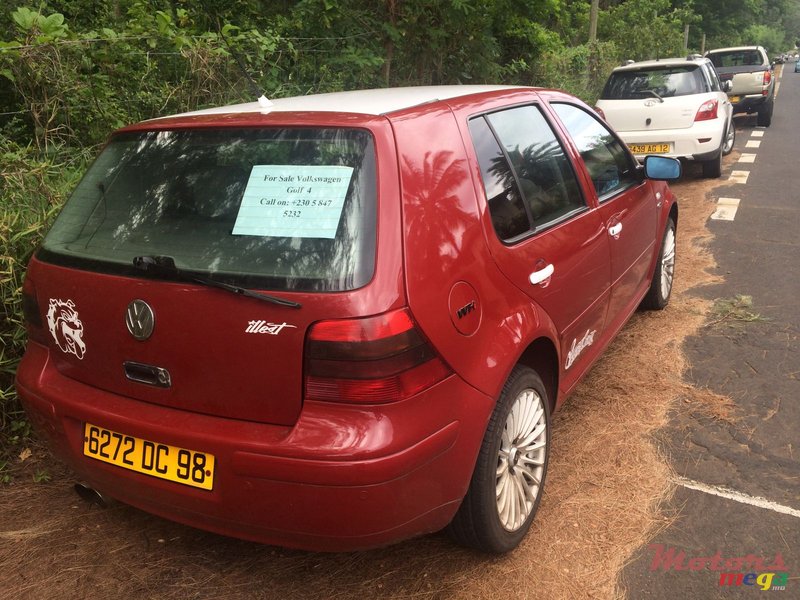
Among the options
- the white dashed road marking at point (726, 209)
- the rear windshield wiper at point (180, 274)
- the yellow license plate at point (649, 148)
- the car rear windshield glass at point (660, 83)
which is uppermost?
the rear windshield wiper at point (180, 274)

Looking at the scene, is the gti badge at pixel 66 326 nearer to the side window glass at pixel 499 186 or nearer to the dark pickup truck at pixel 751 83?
the side window glass at pixel 499 186

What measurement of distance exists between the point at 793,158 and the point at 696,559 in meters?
11.3

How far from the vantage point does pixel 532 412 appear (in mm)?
2777

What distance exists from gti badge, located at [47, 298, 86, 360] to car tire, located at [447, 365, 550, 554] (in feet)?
4.53

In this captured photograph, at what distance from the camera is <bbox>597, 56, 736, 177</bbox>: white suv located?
9.71 m

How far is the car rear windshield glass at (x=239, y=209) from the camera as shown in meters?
2.11

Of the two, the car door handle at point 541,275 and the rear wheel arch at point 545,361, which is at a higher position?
the car door handle at point 541,275

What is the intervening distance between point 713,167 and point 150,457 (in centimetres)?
1004

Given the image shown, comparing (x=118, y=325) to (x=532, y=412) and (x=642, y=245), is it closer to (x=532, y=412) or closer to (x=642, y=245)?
(x=532, y=412)

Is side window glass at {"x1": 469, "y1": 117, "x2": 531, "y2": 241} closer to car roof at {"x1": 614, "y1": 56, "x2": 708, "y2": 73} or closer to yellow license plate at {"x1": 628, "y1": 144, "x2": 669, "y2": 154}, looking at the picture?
yellow license plate at {"x1": 628, "y1": 144, "x2": 669, "y2": 154}

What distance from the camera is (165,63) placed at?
559 centimetres

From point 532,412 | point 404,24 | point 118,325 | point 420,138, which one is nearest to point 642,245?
point 532,412

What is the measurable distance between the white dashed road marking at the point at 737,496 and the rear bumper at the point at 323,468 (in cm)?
132

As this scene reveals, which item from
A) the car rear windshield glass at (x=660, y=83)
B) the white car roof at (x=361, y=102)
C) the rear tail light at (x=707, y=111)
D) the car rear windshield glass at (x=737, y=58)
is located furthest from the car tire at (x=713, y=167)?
the car rear windshield glass at (x=737, y=58)
